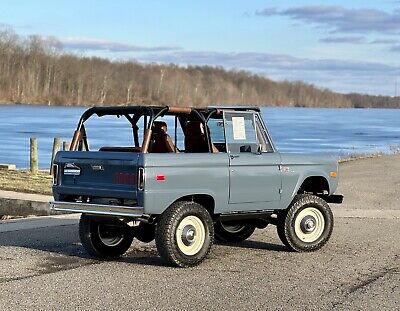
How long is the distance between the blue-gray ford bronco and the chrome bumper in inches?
0.5

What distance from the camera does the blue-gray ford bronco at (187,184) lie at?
992 centimetres

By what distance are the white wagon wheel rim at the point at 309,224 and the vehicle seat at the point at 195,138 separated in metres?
1.74

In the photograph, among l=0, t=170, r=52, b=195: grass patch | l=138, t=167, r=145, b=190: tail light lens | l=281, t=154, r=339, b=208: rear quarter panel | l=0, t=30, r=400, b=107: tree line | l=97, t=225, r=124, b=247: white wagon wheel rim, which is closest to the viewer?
l=138, t=167, r=145, b=190: tail light lens

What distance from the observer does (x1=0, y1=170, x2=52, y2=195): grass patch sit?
2012 cm

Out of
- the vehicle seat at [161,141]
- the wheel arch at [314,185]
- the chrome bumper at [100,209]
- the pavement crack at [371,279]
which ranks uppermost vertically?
the vehicle seat at [161,141]

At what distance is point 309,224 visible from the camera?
11.6 m

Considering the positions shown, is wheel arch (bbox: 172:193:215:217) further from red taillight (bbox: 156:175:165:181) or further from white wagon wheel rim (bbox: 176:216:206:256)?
red taillight (bbox: 156:175:165:181)

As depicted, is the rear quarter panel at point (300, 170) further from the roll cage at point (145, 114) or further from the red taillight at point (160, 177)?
the red taillight at point (160, 177)

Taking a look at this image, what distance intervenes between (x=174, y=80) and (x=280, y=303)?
5329 inches

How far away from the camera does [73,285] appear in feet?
29.5

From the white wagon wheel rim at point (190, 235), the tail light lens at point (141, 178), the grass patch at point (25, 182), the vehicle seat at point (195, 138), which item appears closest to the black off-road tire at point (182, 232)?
the white wagon wheel rim at point (190, 235)

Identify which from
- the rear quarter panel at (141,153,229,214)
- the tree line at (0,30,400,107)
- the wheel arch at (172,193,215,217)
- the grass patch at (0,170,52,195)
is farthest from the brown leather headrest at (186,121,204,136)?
the tree line at (0,30,400,107)

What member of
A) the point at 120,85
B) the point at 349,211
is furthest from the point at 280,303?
the point at 120,85

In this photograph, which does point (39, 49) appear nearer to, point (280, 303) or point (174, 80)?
point (174, 80)
